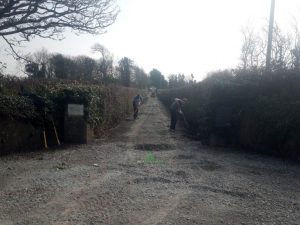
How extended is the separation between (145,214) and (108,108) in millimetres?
12466

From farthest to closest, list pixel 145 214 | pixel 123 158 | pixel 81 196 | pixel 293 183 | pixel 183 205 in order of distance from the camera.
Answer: pixel 123 158 → pixel 293 183 → pixel 81 196 → pixel 183 205 → pixel 145 214

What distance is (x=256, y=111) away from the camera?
1094 cm

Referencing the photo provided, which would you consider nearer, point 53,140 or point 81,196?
point 81,196

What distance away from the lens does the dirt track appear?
520 centimetres

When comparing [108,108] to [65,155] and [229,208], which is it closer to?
[65,155]

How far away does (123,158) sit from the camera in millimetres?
9820

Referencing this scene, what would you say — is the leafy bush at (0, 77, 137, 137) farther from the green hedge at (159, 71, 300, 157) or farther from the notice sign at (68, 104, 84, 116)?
the green hedge at (159, 71, 300, 157)

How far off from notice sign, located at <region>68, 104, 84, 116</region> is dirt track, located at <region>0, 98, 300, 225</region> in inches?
72.3

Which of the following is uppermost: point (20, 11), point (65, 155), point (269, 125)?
point (20, 11)

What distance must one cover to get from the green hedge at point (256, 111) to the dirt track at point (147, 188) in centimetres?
71

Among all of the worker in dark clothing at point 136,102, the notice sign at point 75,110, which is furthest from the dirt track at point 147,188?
the worker in dark clothing at point 136,102

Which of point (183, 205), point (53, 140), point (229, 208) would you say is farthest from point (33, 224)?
point (53, 140)

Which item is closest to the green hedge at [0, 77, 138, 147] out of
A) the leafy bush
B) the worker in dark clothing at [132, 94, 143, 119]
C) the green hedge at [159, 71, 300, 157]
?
the leafy bush

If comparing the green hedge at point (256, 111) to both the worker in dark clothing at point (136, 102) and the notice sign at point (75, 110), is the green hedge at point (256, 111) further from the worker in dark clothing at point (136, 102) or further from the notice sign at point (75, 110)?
the worker in dark clothing at point (136, 102)
